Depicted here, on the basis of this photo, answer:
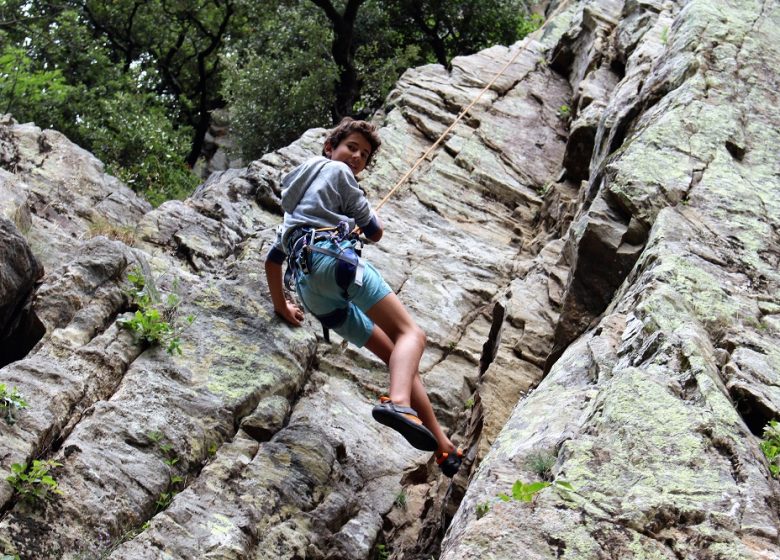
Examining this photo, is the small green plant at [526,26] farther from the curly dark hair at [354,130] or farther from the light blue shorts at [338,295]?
the light blue shorts at [338,295]

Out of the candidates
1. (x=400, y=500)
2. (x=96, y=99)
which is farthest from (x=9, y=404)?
(x=96, y=99)

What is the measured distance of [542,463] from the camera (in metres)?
4.71

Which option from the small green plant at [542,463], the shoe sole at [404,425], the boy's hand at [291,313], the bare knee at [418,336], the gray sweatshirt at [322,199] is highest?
the gray sweatshirt at [322,199]

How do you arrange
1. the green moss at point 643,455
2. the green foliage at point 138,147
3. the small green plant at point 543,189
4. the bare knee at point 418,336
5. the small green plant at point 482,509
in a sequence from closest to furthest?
the green moss at point 643,455
the small green plant at point 482,509
the bare knee at point 418,336
the small green plant at point 543,189
the green foliage at point 138,147

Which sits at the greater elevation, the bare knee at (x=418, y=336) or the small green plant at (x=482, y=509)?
the small green plant at (x=482, y=509)

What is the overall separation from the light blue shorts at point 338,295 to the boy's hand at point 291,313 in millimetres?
823

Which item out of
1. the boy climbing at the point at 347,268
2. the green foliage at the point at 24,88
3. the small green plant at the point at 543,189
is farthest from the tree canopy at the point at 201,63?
the boy climbing at the point at 347,268

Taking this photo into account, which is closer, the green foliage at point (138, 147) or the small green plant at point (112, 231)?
the small green plant at point (112, 231)

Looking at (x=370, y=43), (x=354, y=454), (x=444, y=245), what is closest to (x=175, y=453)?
(x=354, y=454)

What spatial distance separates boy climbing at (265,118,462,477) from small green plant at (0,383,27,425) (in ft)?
7.00

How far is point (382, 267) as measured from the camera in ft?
31.0

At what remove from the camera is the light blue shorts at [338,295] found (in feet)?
21.0

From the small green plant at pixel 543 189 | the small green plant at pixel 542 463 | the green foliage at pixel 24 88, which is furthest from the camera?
the green foliage at pixel 24 88

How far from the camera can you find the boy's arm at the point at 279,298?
7.39 metres
